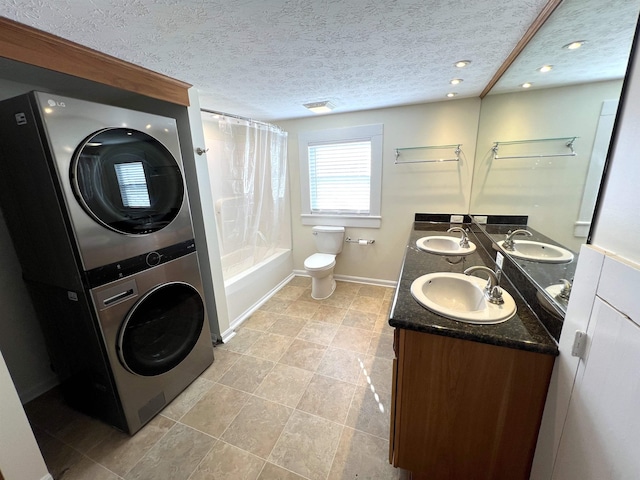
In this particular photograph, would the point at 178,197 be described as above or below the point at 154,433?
above

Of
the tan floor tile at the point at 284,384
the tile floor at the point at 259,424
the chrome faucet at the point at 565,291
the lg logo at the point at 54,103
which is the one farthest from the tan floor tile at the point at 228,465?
the lg logo at the point at 54,103

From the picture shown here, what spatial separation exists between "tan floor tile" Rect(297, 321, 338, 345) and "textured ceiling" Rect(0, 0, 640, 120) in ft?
6.73

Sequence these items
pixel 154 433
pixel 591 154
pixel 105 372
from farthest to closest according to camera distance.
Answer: pixel 154 433 < pixel 105 372 < pixel 591 154

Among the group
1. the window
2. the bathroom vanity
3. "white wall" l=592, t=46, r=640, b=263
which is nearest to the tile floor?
the bathroom vanity

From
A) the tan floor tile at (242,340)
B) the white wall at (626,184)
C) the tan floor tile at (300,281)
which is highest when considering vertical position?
the white wall at (626,184)

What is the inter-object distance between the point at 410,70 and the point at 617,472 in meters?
1.99

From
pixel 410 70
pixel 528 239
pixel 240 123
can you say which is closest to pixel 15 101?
pixel 240 123

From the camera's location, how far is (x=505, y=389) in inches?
35.5

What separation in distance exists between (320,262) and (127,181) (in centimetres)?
190

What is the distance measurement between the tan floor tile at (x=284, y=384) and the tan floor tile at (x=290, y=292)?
108 cm

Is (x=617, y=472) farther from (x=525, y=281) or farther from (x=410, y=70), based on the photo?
(x=410, y=70)

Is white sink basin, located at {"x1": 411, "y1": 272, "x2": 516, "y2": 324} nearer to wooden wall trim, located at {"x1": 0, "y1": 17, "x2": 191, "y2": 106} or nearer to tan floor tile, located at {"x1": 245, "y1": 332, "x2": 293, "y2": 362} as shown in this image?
tan floor tile, located at {"x1": 245, "y1": 332, "x2": 293, "y2": 362}

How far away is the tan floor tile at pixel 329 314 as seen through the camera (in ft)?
8.02

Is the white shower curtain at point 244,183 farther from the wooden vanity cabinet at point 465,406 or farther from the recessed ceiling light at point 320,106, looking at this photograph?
the wooden vanity cabinet at point 465,406
